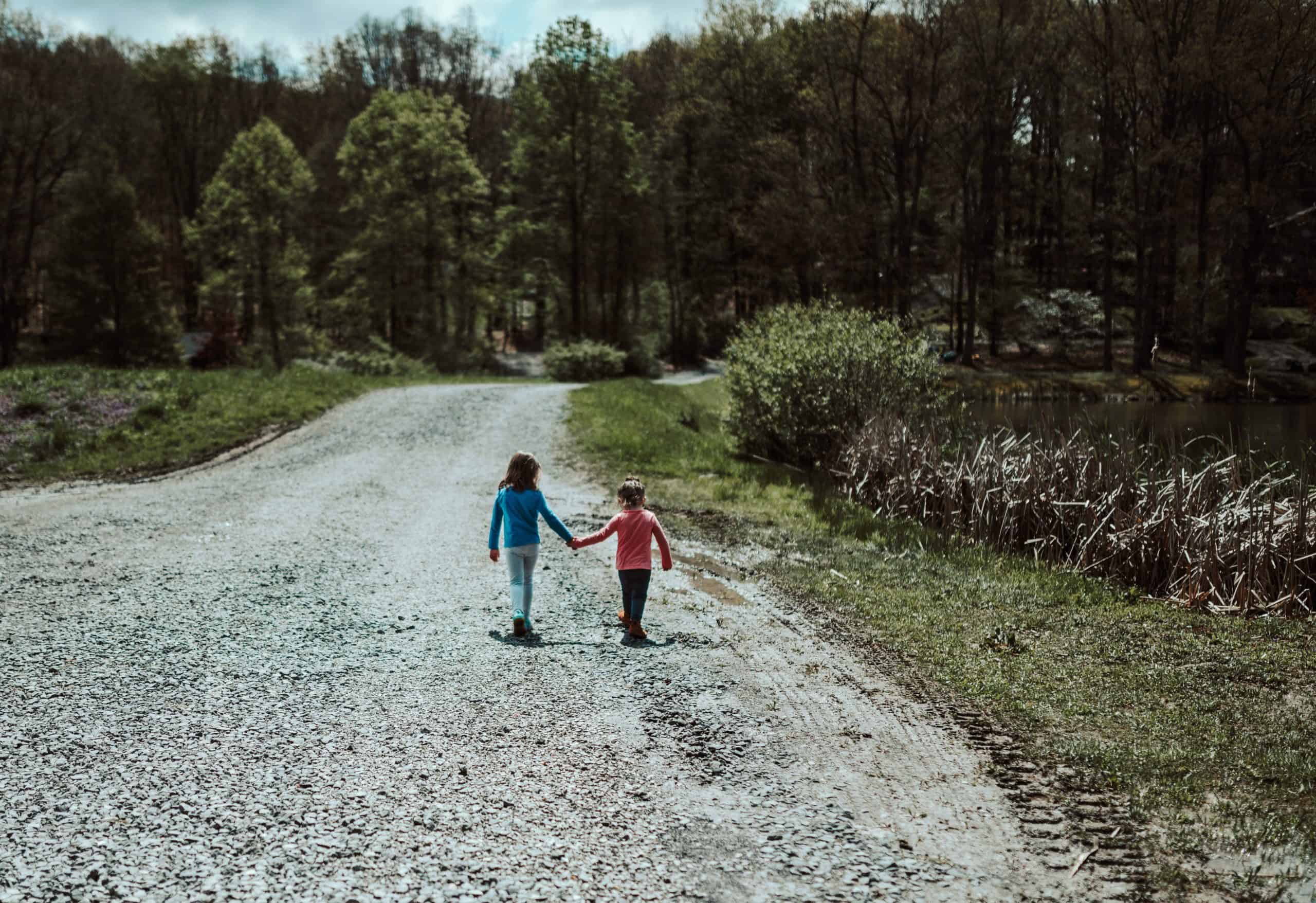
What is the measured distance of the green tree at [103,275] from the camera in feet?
110

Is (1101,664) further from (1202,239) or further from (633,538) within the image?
(1202,239)

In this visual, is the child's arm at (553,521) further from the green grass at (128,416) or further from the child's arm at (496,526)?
the green grass at (128,416)

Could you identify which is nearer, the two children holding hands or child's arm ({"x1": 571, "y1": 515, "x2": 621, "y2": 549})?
child's arm ({"x1": 571, "y1": 515, "x2": 621, "y2": 549})

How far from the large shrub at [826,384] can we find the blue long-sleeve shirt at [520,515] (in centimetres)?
911

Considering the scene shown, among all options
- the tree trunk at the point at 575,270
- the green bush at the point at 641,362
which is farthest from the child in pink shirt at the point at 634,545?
the tree trunk at the point at 575,270

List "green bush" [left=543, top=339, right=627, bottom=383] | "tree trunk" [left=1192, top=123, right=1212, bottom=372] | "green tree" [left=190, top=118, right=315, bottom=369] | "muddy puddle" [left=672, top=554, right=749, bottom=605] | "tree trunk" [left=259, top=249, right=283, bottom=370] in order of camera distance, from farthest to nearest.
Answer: "tree trunk" [left=259, top=249, right=283, bottom=370] → "green tree" [left=190, top=118, right=315, bottom=369] → "green bush" [left=543, top=339, right=627, bottom=383] → "tree trunk" [left=1192, top=123, right=1212, bottom=372] → "muddy puddle" [left=672, top=554, right=749, bottom=605]

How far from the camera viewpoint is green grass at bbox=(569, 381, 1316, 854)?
5188mm

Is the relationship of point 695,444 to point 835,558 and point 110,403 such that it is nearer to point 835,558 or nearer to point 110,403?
point 835,558

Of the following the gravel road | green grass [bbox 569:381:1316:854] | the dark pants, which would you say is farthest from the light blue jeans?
green grass [bbox 569:381:1316:854]

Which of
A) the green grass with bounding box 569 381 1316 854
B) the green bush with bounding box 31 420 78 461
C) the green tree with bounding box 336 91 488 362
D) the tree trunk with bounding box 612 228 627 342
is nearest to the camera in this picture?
the green grass with bounding box 569 381 1316 854

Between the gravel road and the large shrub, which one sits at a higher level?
the large shrub

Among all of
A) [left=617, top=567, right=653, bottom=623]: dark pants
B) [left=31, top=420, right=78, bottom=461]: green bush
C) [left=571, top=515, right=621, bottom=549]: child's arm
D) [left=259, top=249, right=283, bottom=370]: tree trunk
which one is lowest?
[left=617, top=567, right=653, bottom=623]: dark pants

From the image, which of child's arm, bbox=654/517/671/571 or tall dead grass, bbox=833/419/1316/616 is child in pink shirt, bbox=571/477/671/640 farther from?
tall dead grass, bbox=833/419/1316/616

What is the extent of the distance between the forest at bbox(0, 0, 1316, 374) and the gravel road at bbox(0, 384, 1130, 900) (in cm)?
2804
